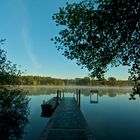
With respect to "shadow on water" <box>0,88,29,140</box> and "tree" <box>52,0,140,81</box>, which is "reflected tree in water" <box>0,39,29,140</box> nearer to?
"shadow on water" <box>0,88,29,140</box>

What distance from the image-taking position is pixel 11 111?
23594 mm

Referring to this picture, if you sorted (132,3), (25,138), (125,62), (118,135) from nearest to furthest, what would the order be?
(132,3), (125,62), (25,138), (118,135)

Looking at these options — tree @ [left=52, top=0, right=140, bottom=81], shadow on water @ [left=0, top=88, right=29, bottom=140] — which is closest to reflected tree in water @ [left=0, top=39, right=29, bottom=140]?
shadow on water @ [left=0, top=88, right=29, bottom=140]

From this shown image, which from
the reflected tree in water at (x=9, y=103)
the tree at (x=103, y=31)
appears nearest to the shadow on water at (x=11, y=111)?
the reflected tree in water at (x=9, y=103)

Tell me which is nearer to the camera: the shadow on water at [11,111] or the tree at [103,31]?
the tree at [103,31]

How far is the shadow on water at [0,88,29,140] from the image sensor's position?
22625 mm

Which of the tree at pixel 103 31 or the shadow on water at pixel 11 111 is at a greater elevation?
the tree at pixel 103 31

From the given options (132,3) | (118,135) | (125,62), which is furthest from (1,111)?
(118,135)

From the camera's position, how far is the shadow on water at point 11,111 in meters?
22.6

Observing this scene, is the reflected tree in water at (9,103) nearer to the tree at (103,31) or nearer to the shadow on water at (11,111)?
the shadow on water at (11,111)

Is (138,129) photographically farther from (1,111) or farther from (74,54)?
(74,54)

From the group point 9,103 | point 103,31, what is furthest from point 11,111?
point 103,31

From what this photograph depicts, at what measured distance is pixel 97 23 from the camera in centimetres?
1442

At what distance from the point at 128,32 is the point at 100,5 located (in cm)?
186
